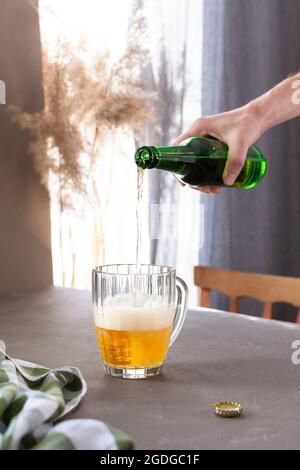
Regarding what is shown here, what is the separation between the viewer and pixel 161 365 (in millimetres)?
816

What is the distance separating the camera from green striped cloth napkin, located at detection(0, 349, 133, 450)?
1.64 ft


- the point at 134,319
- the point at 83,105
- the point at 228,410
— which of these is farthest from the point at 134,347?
the point at 83,105

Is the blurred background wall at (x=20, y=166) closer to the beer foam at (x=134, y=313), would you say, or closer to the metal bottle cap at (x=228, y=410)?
the beer foam at (x=134, y=313)

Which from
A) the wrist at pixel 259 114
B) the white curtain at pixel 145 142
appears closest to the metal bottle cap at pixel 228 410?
the wrist at pixel 259 114

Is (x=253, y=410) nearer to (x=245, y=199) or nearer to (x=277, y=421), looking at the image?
(x=277, y=421)

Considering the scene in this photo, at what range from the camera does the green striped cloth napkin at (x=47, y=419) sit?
500 mm

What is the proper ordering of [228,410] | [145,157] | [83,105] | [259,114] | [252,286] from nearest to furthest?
[228,410] → [145,157] → [259,114] → [252,286] → [83,105]

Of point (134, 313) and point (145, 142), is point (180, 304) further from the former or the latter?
point (145, 142)

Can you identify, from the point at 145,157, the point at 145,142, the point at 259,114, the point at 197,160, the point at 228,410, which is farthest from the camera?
the point at 145,142

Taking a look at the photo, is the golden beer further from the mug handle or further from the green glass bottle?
the green glass bottle

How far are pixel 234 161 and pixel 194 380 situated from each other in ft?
1.35

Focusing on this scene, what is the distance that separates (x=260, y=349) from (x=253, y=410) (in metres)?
0.28

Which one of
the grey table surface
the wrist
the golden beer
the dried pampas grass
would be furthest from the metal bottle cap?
the dried pampas grass

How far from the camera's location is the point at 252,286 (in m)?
1.46
